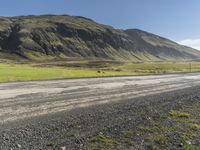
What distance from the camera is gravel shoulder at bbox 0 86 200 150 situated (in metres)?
9.77

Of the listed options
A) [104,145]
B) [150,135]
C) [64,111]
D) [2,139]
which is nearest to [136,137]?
[150,135]

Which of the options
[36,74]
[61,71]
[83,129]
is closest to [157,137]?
[83,129]

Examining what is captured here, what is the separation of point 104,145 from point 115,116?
15.3 feet

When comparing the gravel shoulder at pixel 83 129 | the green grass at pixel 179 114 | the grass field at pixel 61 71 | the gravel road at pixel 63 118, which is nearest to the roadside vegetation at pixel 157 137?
the gravel shoulder at pixel 83 129

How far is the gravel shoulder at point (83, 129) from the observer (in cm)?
977

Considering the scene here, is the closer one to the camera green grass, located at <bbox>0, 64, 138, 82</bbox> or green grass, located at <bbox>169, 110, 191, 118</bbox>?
green grass, located at <bbox>169, 110, 191, 118</bbox>

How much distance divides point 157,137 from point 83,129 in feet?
9.01

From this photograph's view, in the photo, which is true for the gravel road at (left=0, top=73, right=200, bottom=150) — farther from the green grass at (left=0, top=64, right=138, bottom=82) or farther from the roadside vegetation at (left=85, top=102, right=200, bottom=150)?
the green grass at (left=0, top=64, right=138, bottom=82)

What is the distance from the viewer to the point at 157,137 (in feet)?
35.5

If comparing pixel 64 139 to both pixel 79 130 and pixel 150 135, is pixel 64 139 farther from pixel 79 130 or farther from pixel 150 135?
pixel 150 135

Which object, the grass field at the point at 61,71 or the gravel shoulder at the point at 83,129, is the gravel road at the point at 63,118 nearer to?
the gravel shoulder at the point at 83,129

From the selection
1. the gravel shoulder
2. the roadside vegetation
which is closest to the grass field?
the gravel shoulder

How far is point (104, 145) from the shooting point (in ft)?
32.2

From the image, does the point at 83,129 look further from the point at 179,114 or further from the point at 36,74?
the point at 36,74
